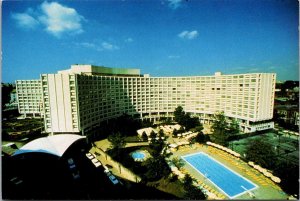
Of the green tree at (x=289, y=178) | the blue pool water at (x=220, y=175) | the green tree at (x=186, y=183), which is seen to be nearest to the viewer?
the green tree at (x=186, y=183)

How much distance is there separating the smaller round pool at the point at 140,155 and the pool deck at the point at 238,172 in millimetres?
2264

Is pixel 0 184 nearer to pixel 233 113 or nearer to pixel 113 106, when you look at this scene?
pixel 113 106

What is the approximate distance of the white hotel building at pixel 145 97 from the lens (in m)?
16.6

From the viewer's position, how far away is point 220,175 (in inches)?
460

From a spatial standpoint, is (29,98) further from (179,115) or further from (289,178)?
(289,178)

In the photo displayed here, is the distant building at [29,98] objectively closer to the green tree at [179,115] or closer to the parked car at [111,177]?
the green tree at [179,115]

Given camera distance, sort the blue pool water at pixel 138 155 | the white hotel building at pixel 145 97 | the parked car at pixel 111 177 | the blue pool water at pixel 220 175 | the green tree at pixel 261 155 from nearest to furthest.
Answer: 1. the blue pool water at pixel 220 175
2. the parked car at pixel 111 177
3. the green tree at pixel 261 155
4. the blue pool water at pixel 138 155
5. the white hotel building at pixel 145 97

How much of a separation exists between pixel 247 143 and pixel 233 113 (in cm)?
619

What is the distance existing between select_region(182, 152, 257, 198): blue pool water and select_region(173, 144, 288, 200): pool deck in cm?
28

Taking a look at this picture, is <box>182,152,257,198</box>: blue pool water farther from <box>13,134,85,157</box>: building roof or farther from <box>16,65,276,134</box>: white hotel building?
<box>16,65,276,134</box>: white hotel building

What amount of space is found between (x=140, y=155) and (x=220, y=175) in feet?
20.2

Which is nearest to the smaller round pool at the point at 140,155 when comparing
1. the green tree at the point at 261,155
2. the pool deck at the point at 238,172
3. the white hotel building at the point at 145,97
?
the pool deck at the point at 238,172

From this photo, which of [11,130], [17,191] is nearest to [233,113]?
[17,191]

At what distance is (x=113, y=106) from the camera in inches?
913
